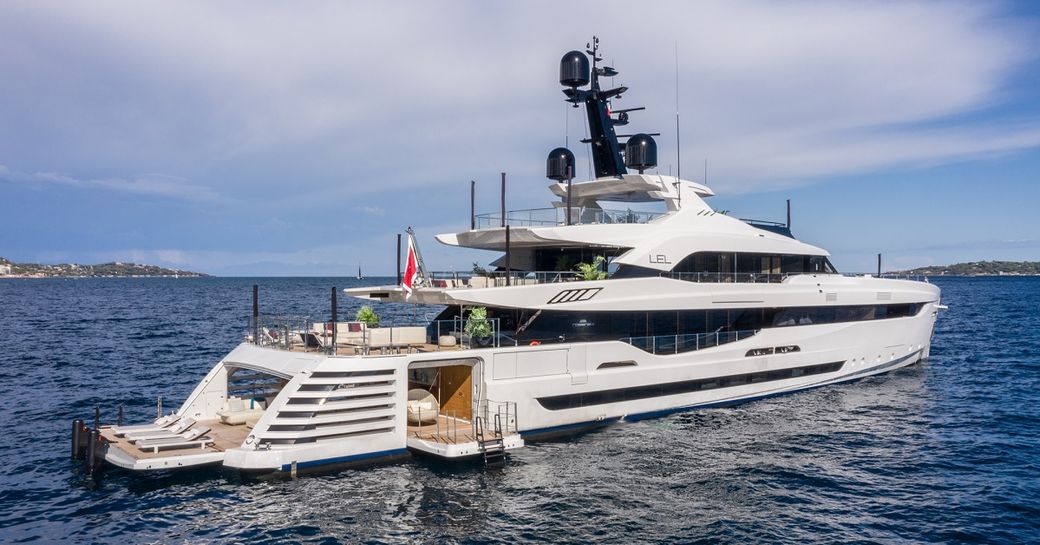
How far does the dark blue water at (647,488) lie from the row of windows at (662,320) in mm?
2638

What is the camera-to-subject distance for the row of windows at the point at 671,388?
20.2m

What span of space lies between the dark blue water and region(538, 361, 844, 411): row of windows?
778mm

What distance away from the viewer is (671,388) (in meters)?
22.5

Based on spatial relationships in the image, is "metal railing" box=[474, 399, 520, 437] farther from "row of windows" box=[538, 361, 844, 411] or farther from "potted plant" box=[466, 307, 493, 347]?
"potted plant" box=[466, 307, 493, 347]

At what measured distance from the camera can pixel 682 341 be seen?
2288cm

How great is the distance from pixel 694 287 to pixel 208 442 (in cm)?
1428

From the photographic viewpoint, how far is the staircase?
55.9 ft

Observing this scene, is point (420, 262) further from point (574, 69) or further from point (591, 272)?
point (574, 69)

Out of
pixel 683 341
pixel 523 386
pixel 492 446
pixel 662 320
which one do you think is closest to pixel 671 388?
pixel 683 341

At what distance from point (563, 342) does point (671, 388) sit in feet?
13.1

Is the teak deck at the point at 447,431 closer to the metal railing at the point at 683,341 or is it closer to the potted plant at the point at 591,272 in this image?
the potted plant at the point at 591,272

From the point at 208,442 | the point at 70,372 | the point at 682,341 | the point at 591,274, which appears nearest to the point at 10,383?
the point at 70,372

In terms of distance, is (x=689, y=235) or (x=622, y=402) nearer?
(x=622, y=402)

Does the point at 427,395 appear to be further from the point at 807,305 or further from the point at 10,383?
the point at 10,383
